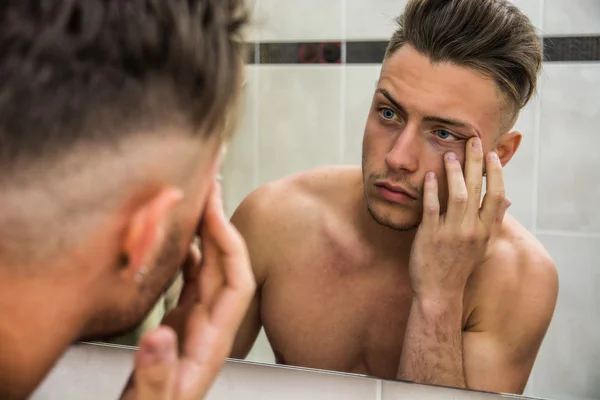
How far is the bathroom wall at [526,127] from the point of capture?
79cm

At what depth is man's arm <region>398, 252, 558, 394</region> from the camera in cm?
83

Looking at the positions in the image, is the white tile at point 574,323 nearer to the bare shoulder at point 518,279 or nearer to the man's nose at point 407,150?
the bare shoulder at point 518,279

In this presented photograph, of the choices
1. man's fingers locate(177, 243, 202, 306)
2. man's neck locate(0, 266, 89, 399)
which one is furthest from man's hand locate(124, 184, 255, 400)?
man's neck locate(0, 266, 89, 399)

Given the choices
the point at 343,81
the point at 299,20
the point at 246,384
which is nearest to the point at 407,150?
the point at 343,81

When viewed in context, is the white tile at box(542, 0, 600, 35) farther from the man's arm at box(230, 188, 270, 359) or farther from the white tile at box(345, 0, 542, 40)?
the man's arm at box(230, 188, 270, 359)

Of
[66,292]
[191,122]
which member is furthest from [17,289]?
[191,122]

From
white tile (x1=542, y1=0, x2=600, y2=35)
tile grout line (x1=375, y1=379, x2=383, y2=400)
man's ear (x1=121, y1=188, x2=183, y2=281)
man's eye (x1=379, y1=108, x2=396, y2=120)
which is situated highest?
white tile (x1=542, y1=0, x2=600, y2=35)

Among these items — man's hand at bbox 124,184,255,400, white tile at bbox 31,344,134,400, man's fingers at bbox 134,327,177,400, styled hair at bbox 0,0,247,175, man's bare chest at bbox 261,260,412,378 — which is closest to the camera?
styled hair at bbox 0,0,247,175

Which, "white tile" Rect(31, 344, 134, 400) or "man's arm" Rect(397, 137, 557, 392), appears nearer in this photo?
"man's arm" Rect(397, 137, 557, 392)

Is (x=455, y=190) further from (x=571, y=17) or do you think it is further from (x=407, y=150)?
(x=571, y=17)

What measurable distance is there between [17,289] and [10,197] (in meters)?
0.08

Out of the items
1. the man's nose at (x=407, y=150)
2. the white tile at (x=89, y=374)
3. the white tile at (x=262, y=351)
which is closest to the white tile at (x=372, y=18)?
the man's nose at (x=407, y=150)

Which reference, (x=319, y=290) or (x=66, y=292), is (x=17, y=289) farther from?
(x=319, y=290)

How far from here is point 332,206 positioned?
90cm
